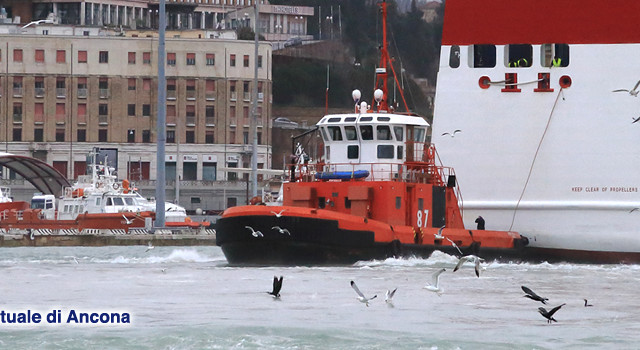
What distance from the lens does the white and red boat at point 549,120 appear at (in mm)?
42312

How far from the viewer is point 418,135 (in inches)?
1681

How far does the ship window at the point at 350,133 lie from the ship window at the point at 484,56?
4018 mm

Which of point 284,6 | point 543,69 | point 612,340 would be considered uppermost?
point 284,6

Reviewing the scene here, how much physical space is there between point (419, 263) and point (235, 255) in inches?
187

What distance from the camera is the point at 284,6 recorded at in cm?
11419

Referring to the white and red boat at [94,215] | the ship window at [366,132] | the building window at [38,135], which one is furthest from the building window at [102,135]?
the ship window at [366,132]

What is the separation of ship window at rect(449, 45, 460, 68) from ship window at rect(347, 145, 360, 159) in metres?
3.84

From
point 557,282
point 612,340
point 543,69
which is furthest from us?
point 543,69

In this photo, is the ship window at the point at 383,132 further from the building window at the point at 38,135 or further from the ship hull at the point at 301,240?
the building window at the point at 38,135

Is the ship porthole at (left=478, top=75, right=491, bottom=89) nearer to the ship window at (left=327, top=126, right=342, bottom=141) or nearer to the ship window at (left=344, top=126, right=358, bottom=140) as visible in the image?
the ship window at (left=344, top=126, right=358, bottom=140)

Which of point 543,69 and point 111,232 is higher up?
point 543,69

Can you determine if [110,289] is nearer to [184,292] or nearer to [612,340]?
[184,292]

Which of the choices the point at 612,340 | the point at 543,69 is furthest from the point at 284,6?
the point at 612,340

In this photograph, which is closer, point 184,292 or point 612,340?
point 612,340
